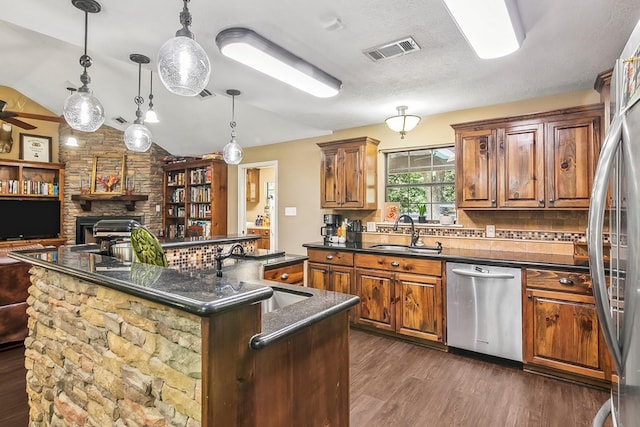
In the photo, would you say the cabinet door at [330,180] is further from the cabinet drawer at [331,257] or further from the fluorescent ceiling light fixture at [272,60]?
the fluorescent ceiling light fixture at [272,60]

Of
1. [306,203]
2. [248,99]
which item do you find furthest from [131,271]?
[306,203]

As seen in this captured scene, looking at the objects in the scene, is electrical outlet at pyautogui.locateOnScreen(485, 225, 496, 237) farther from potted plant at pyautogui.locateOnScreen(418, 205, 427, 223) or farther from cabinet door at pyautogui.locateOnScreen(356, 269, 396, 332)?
cabinet door at pyautogui.locateOnScreen(356, 269, 396, 332)

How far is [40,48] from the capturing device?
439 centimetres

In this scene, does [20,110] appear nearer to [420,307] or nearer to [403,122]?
[403,122]

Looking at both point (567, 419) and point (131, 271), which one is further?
point (567, 419)

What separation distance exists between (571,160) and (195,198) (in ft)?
19.7

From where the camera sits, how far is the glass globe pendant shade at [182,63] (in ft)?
5.12

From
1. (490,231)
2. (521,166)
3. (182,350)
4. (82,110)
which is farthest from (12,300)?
(521,166)

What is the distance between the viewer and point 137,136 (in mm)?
2992

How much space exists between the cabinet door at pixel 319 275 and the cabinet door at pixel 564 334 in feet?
A: 6.57

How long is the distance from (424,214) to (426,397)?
7.37 feet

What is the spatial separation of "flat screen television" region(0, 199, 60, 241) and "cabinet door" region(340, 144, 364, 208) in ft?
18.9

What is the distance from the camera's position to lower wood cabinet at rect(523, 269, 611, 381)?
2506mm

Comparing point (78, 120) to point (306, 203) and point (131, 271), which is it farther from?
point (306, 203)
